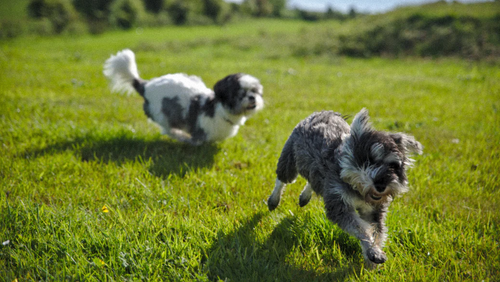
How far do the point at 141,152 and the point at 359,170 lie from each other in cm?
381

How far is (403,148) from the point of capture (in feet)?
9.09

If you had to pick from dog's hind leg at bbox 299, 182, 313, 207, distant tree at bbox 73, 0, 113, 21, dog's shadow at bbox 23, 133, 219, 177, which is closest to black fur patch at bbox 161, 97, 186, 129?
dog's shadow at bbox 23, 133, 219, 177

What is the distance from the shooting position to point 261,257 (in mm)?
3047

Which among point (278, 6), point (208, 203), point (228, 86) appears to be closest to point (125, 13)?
point (278, 6)

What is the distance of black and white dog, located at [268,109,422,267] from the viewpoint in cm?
262

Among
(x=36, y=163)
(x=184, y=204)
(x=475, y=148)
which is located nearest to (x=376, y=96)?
(x=475, y=148)

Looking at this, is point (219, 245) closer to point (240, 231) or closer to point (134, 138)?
point (240, 231)

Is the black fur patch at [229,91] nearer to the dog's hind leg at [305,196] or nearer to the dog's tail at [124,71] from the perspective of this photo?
the dog's tail at [124,71]

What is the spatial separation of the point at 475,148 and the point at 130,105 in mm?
7292

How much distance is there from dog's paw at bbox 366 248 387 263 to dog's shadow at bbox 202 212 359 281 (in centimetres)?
19

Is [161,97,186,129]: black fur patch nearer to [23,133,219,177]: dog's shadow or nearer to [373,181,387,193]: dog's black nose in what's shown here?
[23,133,219,177]: dog's shadow

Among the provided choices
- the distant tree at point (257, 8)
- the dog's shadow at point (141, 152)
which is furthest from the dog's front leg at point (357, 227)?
the distant tree at point (257, 8)

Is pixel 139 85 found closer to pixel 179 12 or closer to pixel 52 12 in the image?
pixel 52 12

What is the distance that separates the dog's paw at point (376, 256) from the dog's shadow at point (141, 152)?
273cm
